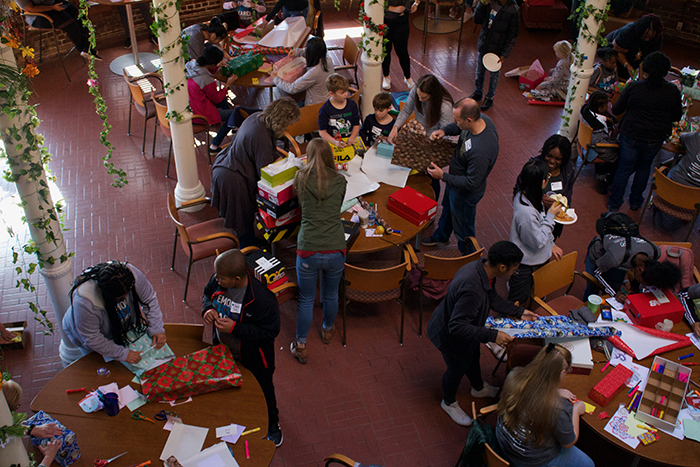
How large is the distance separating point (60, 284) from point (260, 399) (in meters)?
1.88

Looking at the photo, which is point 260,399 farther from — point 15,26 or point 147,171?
point 147,171

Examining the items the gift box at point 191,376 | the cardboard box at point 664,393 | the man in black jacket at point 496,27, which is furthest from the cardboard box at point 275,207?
the man in black jacket at point 496,27

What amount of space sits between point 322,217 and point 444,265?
4.18 feet

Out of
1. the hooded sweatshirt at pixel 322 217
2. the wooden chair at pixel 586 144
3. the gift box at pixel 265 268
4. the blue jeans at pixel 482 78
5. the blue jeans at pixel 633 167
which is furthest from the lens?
the blue jeans at pixel 482 78

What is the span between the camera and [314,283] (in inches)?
184

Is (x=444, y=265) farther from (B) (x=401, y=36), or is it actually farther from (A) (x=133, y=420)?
(B) (x=401, y=36)

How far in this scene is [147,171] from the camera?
7.22 metres

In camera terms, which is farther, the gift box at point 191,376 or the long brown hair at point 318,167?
the long brown hair at point 318,167

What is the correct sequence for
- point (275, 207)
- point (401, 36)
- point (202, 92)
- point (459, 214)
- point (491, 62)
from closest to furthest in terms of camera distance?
point (275, 207), point (459, 214), point (202, 92), point (491, 62), point (401, 36)

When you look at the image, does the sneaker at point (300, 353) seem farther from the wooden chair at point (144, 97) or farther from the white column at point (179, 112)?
the wooden chair at point (144, 97)

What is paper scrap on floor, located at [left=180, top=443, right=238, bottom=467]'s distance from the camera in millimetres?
3164

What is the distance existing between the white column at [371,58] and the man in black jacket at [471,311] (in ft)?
12.6

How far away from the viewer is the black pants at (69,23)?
28.1ft

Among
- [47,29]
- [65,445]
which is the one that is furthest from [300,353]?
[47,29]
